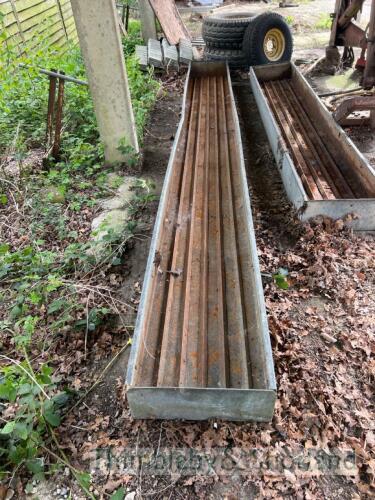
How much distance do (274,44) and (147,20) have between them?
2.97m

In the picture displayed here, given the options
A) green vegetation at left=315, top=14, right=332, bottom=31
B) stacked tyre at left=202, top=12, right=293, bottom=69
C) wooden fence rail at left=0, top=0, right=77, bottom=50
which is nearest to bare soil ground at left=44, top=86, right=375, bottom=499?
stacked tyre at left=202, top=12, right=293, bottom=69

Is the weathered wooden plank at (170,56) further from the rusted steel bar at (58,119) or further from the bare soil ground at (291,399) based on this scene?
the bare soil ground at (291,399)

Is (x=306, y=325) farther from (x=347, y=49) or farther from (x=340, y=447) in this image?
(x=347, y=49)

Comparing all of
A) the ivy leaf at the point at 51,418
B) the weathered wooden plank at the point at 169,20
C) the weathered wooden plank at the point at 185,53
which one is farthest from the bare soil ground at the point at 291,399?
the weathered wooden plank at the point at 169,20

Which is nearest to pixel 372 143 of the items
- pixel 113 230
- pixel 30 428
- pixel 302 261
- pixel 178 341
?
pixel 302 261

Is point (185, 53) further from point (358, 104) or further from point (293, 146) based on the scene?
point (358, 104)

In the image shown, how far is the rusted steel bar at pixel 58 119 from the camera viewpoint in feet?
13.8

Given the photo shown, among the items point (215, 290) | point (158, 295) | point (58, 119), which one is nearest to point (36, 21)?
point (58, 119)

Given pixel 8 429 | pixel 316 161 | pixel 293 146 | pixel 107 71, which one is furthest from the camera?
pixel 293 146

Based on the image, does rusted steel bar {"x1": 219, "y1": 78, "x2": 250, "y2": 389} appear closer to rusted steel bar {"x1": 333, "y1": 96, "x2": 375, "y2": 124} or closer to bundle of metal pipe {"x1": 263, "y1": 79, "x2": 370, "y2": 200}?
bundle of metal pipe {"x1": 263, "y1": 79, "x2": 370, "y2": 200}

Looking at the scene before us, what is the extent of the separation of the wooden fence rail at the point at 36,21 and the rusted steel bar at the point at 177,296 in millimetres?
4204

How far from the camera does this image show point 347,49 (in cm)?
741

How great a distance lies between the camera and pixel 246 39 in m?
7.00

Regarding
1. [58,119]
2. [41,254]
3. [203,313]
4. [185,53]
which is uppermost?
[185,53]
